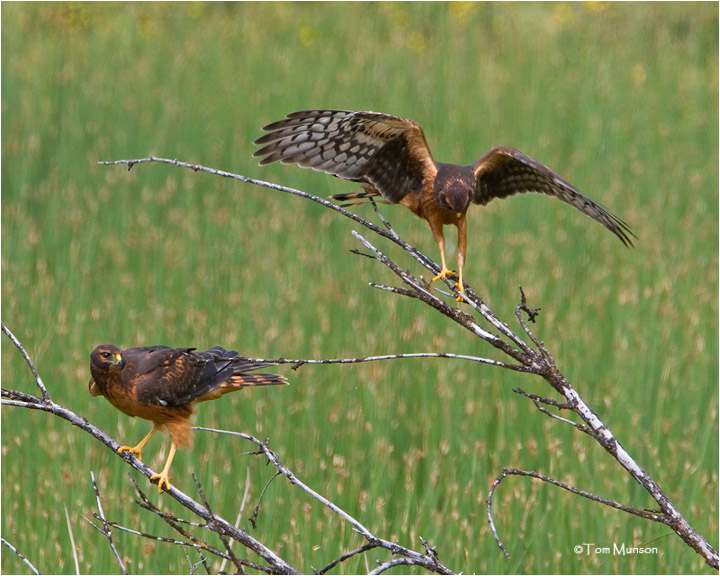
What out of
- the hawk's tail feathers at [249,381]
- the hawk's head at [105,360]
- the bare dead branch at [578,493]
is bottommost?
the bare dead branch at [578,493]

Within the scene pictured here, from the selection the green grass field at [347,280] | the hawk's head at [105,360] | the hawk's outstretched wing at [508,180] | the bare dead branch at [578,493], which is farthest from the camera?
the green grass field at [347,280]

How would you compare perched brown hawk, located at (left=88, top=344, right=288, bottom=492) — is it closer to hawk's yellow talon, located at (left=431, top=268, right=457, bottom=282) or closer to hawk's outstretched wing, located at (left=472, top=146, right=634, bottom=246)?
hawk's yellow talon, located at (left=431, top=268, right=457, bottom=282)

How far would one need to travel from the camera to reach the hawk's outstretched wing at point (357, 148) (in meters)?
4.00

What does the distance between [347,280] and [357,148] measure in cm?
394

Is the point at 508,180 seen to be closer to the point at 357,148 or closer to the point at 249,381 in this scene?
the point at 357,148

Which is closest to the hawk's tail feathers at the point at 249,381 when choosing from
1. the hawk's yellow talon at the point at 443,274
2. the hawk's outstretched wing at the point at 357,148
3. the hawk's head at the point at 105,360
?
the hawk's head at the point at 105,360

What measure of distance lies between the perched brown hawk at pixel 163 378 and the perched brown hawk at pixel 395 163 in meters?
0.78

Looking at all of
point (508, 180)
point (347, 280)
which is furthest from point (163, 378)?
point (347, 280)

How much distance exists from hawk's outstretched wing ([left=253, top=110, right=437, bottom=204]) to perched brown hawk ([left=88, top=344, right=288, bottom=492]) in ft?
2.67

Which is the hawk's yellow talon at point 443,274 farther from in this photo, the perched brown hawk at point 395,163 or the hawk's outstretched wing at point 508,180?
the hawk's outstretched wing at point 508,180

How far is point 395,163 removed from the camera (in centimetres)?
427

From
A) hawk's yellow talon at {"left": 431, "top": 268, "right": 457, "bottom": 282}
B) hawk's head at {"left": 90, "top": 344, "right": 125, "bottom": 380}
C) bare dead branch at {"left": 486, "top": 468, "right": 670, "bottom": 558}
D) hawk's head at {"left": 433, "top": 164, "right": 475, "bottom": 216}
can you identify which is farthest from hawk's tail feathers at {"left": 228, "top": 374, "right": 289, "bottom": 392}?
bare dead branch at {"left": 486, "top": 468, "right": 670, "bottom": 558}

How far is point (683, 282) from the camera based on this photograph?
8.33 meters

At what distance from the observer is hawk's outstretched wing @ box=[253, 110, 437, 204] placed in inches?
157
